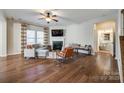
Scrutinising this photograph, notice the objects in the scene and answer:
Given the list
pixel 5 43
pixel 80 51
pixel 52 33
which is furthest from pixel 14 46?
pixel 80 51

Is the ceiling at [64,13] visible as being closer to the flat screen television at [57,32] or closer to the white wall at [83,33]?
the white wall at [83,33]

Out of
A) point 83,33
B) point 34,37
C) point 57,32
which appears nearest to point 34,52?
point 34,37

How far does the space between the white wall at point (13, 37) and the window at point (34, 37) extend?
3.47 ft

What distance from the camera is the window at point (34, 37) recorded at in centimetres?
1115

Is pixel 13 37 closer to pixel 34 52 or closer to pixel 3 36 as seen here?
pixel 3 36

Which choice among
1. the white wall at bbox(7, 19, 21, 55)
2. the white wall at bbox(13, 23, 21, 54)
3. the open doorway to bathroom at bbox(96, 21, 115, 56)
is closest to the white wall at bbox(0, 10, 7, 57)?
the white wall at bbox(7, 19, 21, 55)

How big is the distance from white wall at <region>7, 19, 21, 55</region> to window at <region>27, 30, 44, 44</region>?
41.6 inches

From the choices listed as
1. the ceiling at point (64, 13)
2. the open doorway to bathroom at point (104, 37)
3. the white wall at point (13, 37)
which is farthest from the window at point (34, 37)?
the open doorway to bathroom at point (104, 37)

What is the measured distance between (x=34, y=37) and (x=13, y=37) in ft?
6.91

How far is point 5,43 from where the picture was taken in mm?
8828
